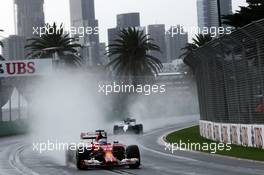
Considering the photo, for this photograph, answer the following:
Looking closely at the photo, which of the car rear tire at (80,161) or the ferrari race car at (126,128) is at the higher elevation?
the ferrari race car at (126,128)

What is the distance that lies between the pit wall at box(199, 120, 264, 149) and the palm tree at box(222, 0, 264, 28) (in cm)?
941

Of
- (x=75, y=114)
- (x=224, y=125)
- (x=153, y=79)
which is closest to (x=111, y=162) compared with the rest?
(x=224, y=125)

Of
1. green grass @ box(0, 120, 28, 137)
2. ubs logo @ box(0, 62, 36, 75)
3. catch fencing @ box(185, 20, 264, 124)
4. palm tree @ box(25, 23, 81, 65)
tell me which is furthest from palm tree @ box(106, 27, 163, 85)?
catch fencing @ box(185, 20, 264, 124)

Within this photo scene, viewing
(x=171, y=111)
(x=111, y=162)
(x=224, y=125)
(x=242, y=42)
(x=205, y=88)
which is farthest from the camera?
(x=171, y=111)

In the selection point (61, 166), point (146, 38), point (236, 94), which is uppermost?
point (146, 38)

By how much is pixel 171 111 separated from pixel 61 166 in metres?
86.3

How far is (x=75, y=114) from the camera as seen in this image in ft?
221

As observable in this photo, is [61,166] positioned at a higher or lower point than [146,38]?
lower

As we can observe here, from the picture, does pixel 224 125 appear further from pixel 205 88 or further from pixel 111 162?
pixel 111 162

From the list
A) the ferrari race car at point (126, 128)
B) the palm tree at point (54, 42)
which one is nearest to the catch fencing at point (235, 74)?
the ferrari race car at point (126, 128)

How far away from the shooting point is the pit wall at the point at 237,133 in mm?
26266

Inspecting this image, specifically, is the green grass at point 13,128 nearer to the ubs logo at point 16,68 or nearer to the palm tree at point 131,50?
the ubs logo at point 16,68

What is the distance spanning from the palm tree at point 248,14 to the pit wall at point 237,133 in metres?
9.41

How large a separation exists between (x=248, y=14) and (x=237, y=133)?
15740 millimetres
